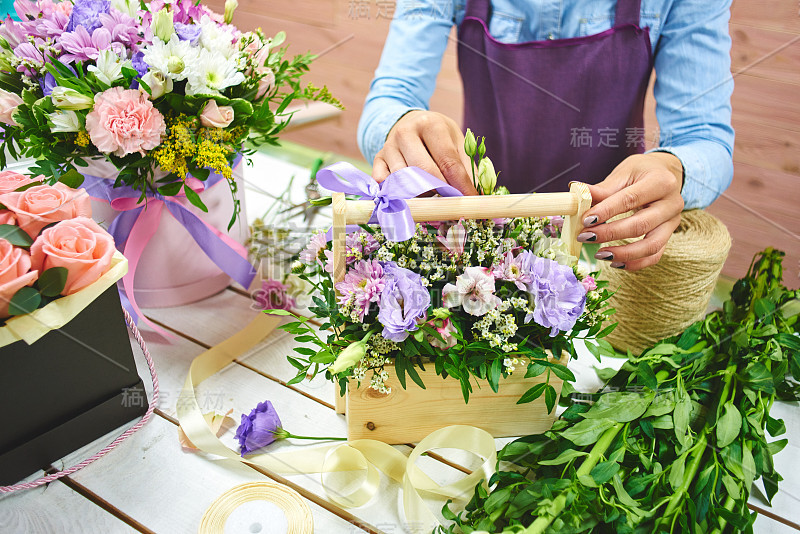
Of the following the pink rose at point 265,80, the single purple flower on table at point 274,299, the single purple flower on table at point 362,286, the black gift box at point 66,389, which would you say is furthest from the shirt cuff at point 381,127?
the black gift box at point 66,389

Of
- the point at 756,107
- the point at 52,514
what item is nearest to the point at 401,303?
the point at 52,514

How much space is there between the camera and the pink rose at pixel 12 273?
56 centimetres

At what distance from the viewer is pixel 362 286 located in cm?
63

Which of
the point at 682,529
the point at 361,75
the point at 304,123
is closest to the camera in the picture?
the point at 682,529

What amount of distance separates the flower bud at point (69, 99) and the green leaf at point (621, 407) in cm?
74

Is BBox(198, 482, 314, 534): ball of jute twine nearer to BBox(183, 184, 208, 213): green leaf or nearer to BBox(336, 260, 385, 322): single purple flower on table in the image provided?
BBox(336, 260, 385, 322): single purple flower on table

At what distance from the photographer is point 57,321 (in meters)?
0.60

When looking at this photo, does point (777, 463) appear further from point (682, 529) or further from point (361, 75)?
point (361, 75)

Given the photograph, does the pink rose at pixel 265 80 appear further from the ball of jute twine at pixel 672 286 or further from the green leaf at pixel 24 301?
the ball of jute twine at pixel 672 286

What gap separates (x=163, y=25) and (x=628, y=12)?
796mm

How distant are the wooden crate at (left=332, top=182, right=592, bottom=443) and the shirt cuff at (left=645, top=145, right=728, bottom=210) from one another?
31 cm

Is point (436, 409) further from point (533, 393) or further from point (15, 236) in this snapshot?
point (15, 236)

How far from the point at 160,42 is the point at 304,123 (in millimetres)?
683

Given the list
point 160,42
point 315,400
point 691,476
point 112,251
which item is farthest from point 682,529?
point 160,42
